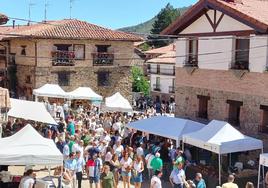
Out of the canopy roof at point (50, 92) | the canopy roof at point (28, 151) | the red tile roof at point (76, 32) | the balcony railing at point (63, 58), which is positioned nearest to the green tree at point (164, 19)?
the red tile roof at point (76, 32)

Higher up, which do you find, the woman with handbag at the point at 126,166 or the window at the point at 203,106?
the window at the point at 203,106

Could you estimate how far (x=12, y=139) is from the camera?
13.1 meters

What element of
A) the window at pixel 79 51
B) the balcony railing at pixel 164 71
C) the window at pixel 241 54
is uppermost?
the window at pixel 79 51

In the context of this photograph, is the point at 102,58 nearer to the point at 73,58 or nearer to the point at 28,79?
the point at 73,58

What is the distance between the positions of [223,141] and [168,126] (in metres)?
3.21

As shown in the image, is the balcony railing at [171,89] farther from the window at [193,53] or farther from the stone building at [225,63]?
the window at [193,53]

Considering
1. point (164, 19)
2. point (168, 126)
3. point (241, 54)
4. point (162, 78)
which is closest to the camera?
point (168, 126)

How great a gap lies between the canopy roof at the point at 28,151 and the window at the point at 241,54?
958 cm

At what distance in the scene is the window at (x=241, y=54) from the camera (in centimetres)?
1948

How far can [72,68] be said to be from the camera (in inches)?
1577

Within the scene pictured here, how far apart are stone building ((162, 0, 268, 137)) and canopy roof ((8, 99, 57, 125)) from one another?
687cm

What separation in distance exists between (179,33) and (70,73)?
58.8 ft

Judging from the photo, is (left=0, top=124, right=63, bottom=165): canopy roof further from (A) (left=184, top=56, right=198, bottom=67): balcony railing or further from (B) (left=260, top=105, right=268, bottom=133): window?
(A) (left=184, top=56, right=198, bottom=67): balcony railing

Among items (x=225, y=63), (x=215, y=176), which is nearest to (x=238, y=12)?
(x=225, y=63)
